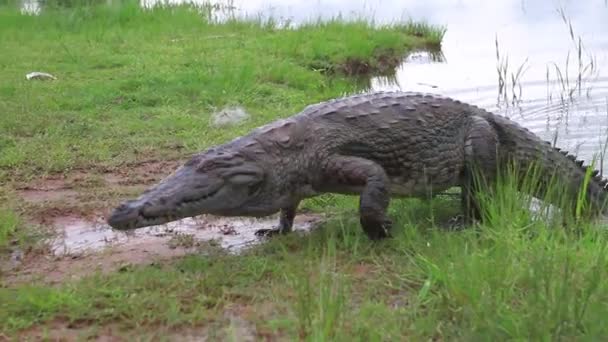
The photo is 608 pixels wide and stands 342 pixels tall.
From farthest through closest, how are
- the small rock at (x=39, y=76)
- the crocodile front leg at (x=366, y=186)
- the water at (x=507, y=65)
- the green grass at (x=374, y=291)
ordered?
the small rock at (x=39, y=76)
the water at (x=507, y=65)
the crocodile front leg at (x=366, y=186)
the green grass at (x=374, y=291)

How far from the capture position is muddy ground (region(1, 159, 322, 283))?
3818mm

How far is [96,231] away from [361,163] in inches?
53.1

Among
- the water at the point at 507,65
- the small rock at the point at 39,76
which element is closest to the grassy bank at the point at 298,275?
the water at the point at 507,65

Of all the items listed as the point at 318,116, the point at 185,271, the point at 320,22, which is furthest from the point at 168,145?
the point at 320,22

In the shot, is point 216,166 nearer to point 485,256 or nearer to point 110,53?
point 485,256

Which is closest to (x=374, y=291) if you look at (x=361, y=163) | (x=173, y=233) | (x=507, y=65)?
(x=361, y=163)

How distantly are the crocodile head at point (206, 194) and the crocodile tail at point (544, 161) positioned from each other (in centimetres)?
130

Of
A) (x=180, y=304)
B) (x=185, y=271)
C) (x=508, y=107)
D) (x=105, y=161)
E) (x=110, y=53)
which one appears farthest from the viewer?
(x=110, y=53)

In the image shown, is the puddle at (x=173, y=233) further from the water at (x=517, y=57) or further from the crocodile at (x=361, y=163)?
the water at (x=517, y=57)

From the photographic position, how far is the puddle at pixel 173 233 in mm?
4094

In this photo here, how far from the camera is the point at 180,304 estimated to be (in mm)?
3211

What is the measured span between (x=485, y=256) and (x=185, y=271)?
3.91 feet

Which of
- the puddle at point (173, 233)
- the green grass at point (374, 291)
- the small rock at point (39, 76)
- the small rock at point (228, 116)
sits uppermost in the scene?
the small rock at point (39, 76)

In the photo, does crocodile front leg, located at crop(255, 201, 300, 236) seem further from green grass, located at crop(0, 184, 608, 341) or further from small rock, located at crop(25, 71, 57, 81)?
small rock, located at crop(25, 71, 57, 81)
